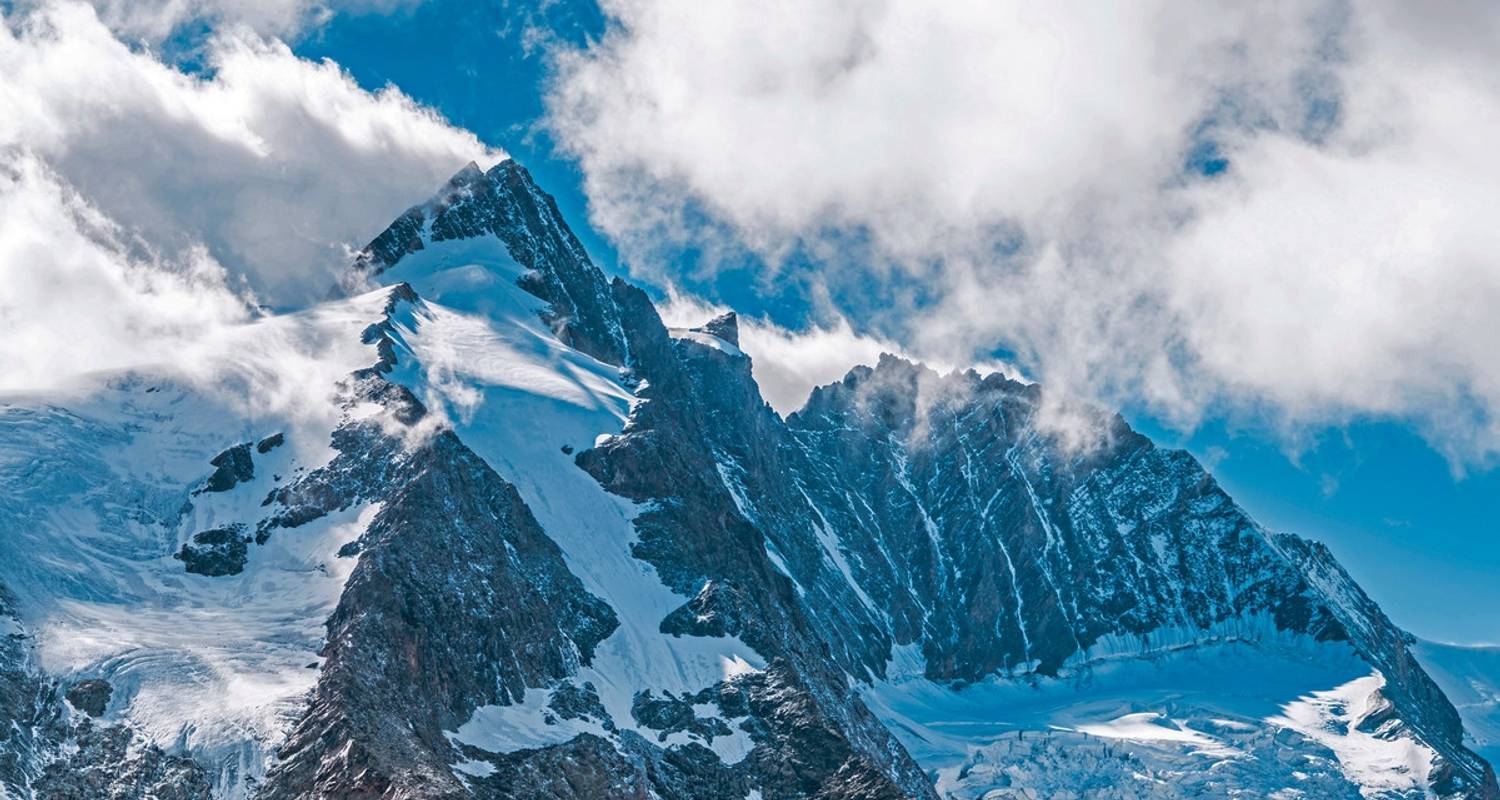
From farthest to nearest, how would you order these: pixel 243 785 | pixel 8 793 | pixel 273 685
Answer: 1. pixel 273 685
2. pixel 243 785
3. pixel 8 793

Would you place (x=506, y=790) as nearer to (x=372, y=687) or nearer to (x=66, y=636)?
(x=372, y=687)

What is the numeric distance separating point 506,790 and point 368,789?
22257 millimetres

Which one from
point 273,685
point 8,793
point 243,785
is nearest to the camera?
point 8,793

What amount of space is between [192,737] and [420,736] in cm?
2231

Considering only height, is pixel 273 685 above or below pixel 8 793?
above

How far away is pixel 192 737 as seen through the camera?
18250 cm

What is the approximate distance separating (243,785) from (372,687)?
66.2ft

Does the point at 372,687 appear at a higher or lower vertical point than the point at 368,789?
higher

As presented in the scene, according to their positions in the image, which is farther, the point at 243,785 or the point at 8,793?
the point at 243,785

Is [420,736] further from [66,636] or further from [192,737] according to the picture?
[66,636]

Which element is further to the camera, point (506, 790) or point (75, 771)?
point (506, 790)

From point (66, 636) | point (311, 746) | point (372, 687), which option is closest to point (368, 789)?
point (311, 746)

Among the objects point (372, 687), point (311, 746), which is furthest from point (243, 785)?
point (372, 687)

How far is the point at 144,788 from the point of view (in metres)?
174
